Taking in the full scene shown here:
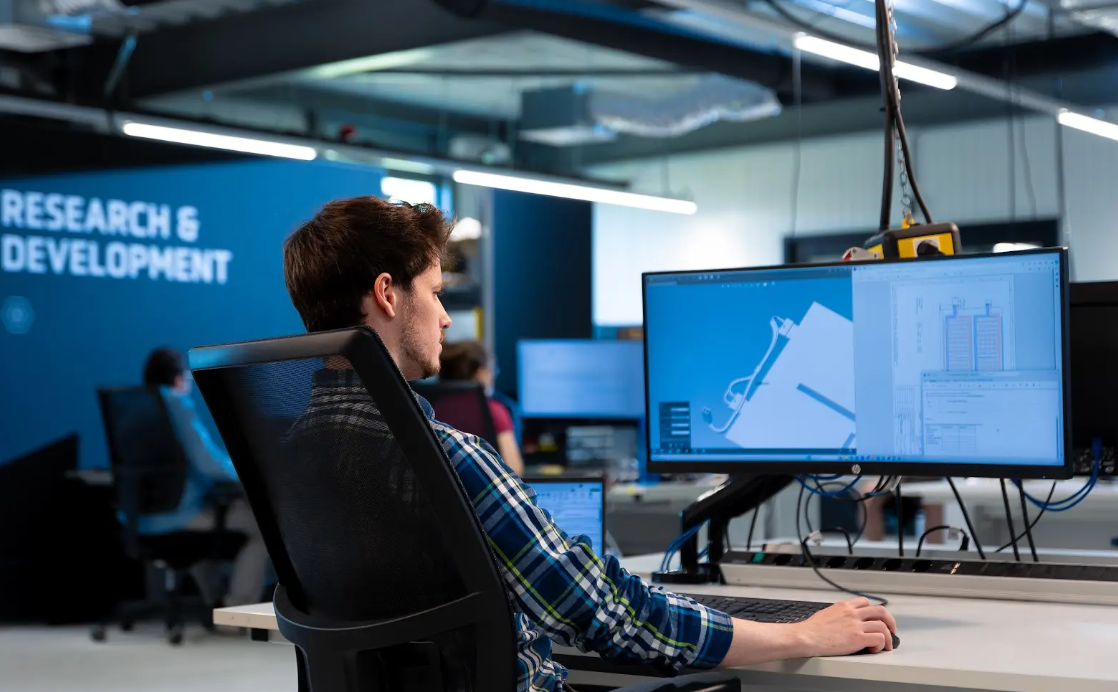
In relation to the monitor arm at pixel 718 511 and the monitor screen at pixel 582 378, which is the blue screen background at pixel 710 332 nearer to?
the monitor arm at pixel 718 511

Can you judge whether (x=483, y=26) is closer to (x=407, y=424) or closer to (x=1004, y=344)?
(x=1004, y=344)

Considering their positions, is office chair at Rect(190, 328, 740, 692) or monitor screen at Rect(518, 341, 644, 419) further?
monitor screen at Rect(518, 341, 644, 419)

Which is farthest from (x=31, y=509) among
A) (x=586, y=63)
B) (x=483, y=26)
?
(x=586, y=63)

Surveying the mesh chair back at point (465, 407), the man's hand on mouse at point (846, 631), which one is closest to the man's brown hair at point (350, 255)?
the man's hand on mouse at point (846, 631)

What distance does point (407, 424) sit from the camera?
135 cm

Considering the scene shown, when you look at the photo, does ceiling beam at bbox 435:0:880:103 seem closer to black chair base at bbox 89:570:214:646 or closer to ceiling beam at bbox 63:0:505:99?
ceiling beam at bbox 63:0:505:99

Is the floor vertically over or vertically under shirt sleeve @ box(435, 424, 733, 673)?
under

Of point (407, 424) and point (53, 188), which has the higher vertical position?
point (53, 188)

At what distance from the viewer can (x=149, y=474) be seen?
6.43 m

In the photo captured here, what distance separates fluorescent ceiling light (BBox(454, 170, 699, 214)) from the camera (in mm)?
9453

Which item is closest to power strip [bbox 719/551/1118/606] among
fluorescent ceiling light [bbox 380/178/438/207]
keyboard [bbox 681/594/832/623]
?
keyboard [bbox 681/594/832/623]

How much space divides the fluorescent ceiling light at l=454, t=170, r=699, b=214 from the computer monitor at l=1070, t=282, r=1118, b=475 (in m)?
7.29

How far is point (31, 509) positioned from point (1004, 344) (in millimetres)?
6457


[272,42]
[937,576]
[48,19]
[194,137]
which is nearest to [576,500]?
[937,576]
